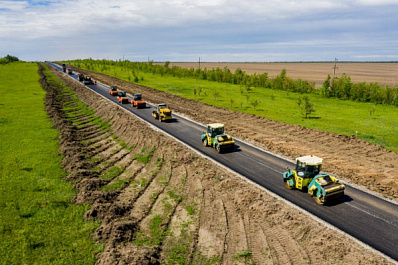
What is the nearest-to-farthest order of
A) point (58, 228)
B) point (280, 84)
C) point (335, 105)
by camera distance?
1. point (58, 228)
2. point (335, 105)
3. point (280, 84)

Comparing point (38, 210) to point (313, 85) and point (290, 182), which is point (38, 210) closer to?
point (290, 182)

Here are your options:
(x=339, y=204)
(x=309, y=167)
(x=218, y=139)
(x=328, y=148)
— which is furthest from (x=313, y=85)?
(x=339, y=204)

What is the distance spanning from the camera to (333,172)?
21250mm

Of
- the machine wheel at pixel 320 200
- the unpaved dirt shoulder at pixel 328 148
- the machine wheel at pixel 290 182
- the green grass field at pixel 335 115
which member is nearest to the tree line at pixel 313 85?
the green grass field at pixel 335 115

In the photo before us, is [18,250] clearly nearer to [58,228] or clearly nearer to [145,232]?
[58,228]

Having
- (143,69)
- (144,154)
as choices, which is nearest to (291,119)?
(144,154)

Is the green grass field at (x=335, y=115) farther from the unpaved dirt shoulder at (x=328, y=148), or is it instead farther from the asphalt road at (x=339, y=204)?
the asphalt road at (x=339, y=204)

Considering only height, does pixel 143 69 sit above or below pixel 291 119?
above

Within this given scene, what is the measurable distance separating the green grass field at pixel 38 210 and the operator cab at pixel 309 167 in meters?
14.0

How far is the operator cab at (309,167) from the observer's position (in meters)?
17.5

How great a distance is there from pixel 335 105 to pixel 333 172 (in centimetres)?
3925

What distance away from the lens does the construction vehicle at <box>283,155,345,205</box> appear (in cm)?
1626

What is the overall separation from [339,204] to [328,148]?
11879mm

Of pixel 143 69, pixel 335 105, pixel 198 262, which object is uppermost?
pixel 143 69
